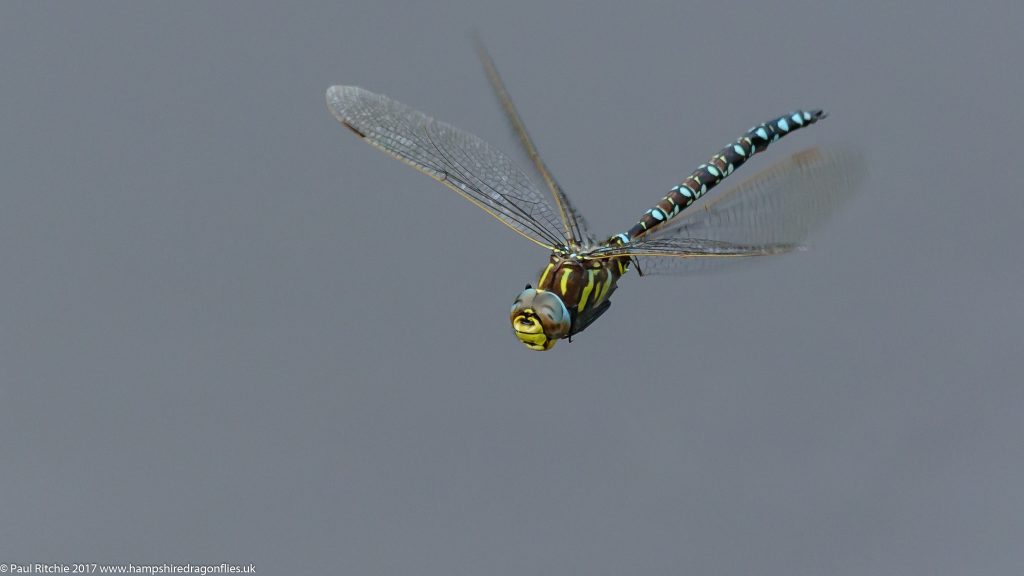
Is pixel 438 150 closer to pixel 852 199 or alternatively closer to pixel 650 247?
pixel 650 247

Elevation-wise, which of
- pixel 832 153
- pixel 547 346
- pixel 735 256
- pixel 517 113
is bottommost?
pixel 547 346

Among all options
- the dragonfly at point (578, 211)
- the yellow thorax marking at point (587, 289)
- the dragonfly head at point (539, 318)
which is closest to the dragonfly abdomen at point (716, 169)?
the dragonfly at point (578, 211)

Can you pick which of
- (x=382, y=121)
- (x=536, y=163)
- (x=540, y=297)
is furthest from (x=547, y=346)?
(x=382, y=121)

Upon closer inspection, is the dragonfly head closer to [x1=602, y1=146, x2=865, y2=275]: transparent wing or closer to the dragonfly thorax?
the dragonfly thorax

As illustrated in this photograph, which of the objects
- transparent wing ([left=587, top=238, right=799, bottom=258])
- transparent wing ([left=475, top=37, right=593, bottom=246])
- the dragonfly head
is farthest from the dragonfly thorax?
transparent wing ([left=475, top=37, right=593, bottom=246])

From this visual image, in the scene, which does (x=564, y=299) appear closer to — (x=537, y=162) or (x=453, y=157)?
(x=537, y=162)
